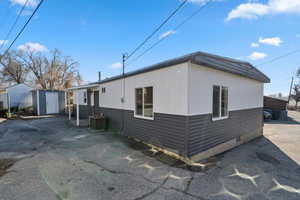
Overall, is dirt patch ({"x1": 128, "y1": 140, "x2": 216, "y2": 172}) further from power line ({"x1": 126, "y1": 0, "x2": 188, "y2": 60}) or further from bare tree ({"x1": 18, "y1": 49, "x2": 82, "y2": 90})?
bare tree ({"x1": 18, "y1": 49, "x2": 82, "y2": 90})

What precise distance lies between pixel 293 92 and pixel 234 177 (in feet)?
131

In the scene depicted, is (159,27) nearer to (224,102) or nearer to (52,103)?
(224,102)

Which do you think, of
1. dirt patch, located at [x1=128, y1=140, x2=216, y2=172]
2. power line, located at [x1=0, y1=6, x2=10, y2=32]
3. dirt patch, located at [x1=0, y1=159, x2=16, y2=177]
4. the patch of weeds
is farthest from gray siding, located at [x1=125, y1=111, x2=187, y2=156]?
power line, located at [x1=0, y1=6, x2=10, y2=32]

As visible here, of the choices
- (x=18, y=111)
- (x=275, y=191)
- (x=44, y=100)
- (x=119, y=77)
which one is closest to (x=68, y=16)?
(x=119, y=77)

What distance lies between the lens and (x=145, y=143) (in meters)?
5.99

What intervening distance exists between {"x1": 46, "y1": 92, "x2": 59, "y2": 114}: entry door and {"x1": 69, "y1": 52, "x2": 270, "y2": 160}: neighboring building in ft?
36.8

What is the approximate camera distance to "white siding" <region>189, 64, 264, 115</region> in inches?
176

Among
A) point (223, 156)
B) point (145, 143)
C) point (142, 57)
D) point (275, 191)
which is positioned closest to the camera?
point (275, 191)

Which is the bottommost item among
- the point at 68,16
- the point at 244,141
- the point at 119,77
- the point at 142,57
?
the point at 244,141

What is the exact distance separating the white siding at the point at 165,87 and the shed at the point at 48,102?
A: 12357 millimetres

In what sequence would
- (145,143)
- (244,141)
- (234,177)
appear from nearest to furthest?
(234,177), (145,143), (244,141)

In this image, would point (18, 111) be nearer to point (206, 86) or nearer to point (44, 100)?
point (44, 100)

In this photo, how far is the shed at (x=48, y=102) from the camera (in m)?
15.2

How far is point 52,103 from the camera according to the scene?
52.6 ft
